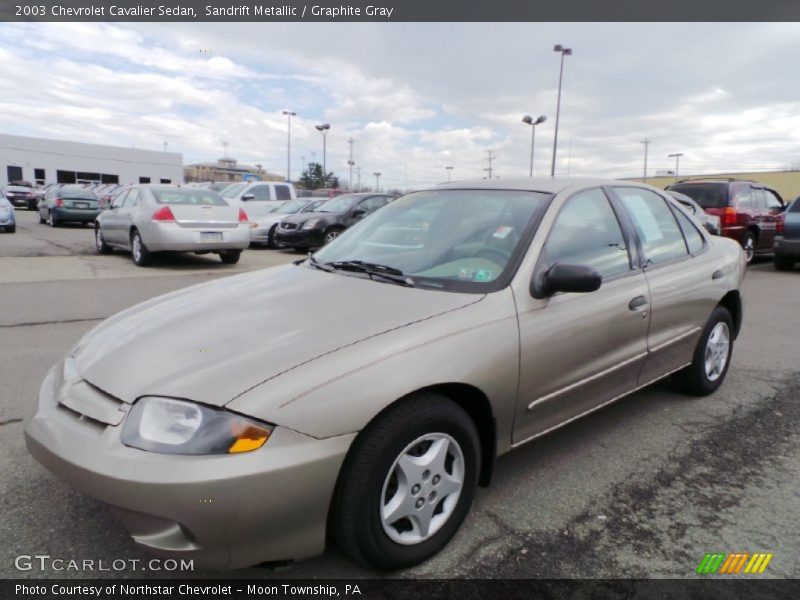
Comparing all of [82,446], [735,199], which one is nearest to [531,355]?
[82,446]

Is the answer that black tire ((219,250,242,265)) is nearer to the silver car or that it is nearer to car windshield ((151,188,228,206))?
the silver car

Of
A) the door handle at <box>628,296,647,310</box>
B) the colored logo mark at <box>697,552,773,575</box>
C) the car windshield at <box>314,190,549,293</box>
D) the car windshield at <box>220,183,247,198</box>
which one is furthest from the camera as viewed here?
the car windshield at <box>220,183,247,198</box>

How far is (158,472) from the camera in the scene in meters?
1.76

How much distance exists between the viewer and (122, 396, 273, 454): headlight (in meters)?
1.80

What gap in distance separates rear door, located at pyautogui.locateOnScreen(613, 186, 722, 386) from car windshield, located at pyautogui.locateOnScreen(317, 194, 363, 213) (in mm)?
10524

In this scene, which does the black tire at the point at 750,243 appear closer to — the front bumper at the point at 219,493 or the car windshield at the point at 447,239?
the car windshield at the point at 447,239

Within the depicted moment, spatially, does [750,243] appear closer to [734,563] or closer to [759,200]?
[759,200]

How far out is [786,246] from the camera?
1098cm

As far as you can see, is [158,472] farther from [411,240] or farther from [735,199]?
[735,199]

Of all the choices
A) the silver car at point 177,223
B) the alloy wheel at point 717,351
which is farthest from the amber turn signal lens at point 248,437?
the silver car at point 177,223

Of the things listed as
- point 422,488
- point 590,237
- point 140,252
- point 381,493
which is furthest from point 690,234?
point 140,252

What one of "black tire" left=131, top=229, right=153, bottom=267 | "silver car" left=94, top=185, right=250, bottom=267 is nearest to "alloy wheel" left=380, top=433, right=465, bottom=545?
"silver car" left=94, top=185, right=250, bottom=267

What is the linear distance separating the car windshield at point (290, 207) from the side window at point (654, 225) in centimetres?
1260

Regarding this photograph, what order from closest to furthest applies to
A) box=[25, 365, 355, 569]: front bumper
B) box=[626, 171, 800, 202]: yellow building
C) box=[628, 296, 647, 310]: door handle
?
1. box=[25, 365, 355, 569]: front bumper
2. box=[628, 296, 647, 310]: door handle
3. box=[626, 171, 800, 202]: yellow building
